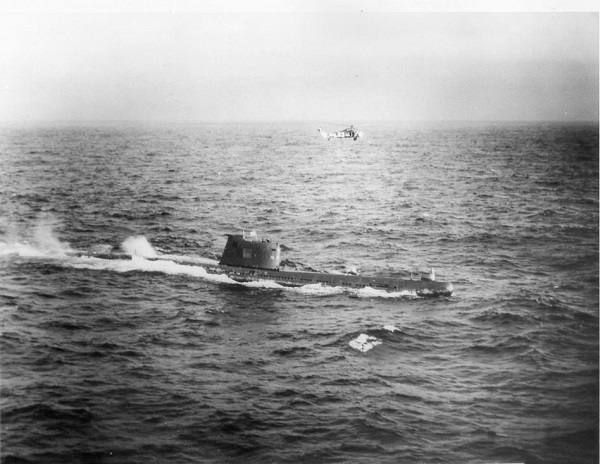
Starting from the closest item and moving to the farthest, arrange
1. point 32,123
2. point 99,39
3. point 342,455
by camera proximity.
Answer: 1. point 342,455
2. point 99,39
3. point 32,123

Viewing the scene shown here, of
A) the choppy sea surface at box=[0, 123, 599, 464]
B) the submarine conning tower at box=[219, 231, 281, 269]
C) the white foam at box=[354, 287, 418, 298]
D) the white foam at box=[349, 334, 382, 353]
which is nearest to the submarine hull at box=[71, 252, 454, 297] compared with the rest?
the white foam at box=[354, 287, 418, 298]

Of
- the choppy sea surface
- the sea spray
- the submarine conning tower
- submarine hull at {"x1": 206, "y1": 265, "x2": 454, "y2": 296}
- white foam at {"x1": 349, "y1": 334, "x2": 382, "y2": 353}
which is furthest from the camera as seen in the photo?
the submarine conning tower

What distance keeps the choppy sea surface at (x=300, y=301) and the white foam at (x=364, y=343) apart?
0.06m

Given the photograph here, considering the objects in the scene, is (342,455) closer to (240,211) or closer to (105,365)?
(105,365)

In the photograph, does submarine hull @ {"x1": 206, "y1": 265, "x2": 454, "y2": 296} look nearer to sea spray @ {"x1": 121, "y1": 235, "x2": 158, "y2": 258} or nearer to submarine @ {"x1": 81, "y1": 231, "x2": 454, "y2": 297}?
submarine @ {"x1": 81, "y1": 231, "x2": 454, "y2": 297}

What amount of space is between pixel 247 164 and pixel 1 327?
35.9 feet

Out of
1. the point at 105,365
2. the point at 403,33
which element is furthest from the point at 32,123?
the point at 403,33

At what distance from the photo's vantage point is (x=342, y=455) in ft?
40.9

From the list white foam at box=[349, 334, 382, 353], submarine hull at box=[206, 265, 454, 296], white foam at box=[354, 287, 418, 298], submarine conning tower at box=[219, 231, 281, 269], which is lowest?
white foam at box=[349, 334, 382, 353]

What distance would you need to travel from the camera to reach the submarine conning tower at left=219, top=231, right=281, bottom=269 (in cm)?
2134

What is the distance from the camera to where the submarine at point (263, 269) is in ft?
65.8

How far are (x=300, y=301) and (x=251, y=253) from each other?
3.40m

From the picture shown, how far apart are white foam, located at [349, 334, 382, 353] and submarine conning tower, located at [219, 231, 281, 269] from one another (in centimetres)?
628

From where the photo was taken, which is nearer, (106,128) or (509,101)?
(509,101)
